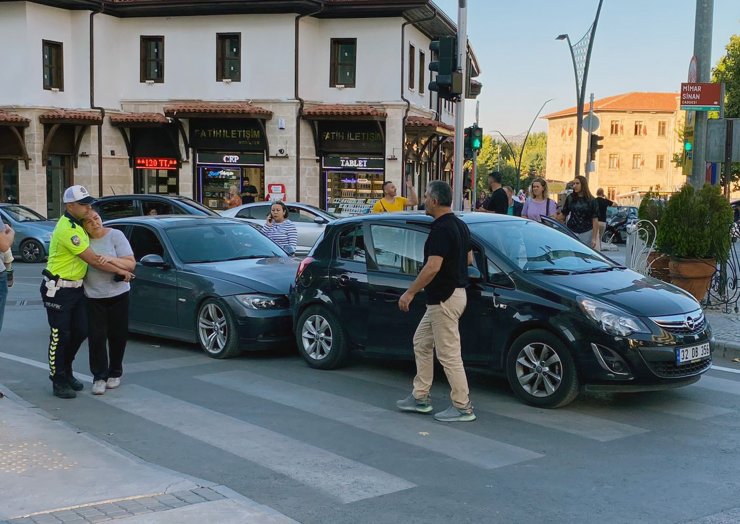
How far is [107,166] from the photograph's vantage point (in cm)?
3177

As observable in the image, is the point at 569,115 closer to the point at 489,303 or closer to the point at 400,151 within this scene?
the point at 400,151

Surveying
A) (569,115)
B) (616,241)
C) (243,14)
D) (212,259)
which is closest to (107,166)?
(243,14)

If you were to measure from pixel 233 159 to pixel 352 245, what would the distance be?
75.8 feet

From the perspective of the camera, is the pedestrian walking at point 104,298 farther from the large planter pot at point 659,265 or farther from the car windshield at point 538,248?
the large planter pot at point 659,265

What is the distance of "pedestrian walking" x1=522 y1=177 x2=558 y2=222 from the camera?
45.0 feet

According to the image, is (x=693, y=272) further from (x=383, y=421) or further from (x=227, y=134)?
(x=227, y=134)

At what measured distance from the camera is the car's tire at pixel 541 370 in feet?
23.7

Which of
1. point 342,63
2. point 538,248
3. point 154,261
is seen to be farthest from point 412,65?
point 538,248

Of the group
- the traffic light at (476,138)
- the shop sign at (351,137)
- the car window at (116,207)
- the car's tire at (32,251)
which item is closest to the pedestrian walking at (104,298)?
the traffic light at (476,138)

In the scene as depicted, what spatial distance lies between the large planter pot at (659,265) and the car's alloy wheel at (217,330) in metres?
6.14

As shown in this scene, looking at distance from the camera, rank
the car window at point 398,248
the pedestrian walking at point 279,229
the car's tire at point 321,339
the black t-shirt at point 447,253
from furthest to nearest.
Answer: the pedestrian walking at point 279,229 → the car's tire at point 321,339 → the car window at point 398,248 → the black t-shirt at point 447,253

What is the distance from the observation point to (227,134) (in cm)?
3125

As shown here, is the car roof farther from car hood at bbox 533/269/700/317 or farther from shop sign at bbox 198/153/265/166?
shop sign at bbox 198/153/265/166

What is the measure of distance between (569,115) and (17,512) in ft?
370
